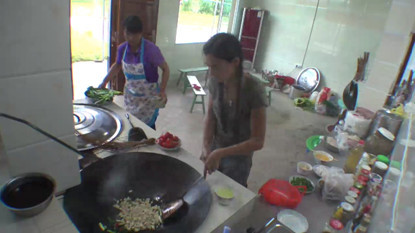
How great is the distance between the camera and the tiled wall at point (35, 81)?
780 millimetres

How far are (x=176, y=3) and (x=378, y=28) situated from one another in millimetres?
4014

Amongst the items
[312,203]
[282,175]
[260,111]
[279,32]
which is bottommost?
[282,175]

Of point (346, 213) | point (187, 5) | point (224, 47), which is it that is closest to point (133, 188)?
point (224, 47)

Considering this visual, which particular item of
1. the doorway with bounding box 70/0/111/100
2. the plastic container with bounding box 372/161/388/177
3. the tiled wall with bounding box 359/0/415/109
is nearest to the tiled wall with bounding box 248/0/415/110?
the tiled wall with bounding box 359/0/415/109

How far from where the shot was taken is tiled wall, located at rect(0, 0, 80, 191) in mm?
780

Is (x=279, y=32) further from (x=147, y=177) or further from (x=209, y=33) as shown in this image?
(x=147, y=177)

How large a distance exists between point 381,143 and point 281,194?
48.0 inches

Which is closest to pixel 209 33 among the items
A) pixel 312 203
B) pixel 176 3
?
pixel 176 3

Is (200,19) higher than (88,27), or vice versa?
(200,19)

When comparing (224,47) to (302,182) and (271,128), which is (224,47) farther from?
(271,128)

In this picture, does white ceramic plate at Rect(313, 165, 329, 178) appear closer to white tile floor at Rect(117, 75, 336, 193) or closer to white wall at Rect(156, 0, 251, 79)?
white tile floor at Rect(117, 75, 336, 193)

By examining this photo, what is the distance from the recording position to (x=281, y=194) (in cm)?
160

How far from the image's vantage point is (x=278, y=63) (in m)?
6.92

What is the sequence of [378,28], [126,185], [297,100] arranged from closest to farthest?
[126,185] → [378,28] → [297,100]
